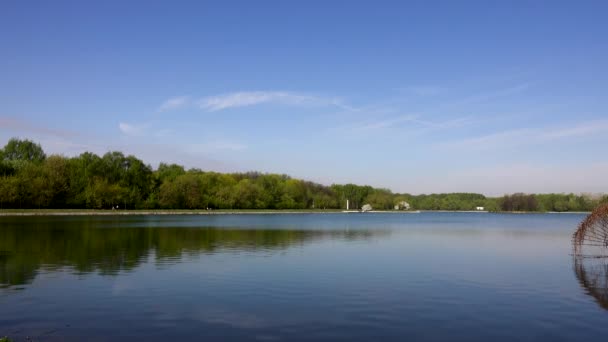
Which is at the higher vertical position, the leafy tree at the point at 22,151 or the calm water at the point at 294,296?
the leafy tree at the point at 22,151

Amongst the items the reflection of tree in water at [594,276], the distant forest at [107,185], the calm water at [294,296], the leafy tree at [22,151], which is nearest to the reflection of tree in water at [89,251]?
the calm water at [294,296]

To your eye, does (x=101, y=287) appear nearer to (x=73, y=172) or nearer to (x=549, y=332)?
(x=549, y=332)

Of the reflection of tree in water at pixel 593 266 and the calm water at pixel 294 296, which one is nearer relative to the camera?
the calm water at pixel 294 296

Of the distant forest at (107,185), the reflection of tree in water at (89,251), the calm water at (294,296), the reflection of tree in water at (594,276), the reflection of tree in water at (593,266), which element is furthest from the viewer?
the distant forest at (107,185)

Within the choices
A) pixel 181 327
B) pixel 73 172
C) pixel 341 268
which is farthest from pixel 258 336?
pixel 73 172

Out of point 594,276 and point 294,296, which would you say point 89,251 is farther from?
point 594,276

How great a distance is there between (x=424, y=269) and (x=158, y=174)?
5395 inches

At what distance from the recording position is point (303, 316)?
1559cm

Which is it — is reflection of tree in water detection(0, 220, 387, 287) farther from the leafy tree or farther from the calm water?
the leafy tree

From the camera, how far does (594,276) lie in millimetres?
24594

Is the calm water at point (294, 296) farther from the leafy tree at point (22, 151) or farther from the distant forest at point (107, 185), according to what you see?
the leafy tree at point (22, 151)

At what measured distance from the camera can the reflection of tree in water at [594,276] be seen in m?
19.6

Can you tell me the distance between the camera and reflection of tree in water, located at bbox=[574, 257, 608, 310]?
1964cm

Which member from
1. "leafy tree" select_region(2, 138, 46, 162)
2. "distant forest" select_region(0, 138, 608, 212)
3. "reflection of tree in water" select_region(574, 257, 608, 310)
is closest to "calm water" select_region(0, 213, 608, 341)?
"reflection of tree in water" select_region(574, 257, 608, 310)
